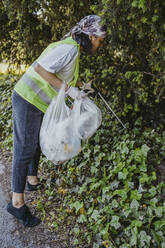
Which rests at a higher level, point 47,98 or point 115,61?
point 47,98

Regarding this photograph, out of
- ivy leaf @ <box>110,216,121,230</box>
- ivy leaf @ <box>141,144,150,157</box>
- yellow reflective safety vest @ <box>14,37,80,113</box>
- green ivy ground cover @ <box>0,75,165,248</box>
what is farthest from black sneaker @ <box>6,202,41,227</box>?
ivy leaf @ <box>141,144,150,157</box>

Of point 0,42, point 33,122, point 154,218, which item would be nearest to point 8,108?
point 0,42

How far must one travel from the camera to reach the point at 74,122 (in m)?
2.58

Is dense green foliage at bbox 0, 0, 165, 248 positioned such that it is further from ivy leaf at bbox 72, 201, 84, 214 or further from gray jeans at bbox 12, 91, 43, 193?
gray jeans at bbox 12, 91, 43, 193

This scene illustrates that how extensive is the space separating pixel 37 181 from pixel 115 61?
73.4 inches

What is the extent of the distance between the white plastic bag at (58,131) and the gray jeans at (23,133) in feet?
0.28

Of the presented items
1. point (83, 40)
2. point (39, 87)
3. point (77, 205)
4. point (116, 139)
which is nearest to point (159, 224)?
point (77, 205)

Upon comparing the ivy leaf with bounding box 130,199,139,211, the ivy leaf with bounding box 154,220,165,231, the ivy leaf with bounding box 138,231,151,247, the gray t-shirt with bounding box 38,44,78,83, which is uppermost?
the gray t-shirt with bounding box 38,44,78,83

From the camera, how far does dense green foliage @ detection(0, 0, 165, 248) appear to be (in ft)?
7.76

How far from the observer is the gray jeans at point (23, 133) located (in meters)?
2.45

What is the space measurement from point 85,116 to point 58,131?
0.30 metres

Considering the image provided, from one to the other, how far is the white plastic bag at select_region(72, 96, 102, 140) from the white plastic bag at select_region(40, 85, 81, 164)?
5 centimetres

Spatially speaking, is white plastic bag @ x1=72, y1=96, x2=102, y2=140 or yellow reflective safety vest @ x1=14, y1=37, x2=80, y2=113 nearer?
yellow reflective safety vest @ x1=14, y1=37, x2=80, y2=113

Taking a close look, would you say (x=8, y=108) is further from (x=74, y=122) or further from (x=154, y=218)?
(x=154, y=218)
